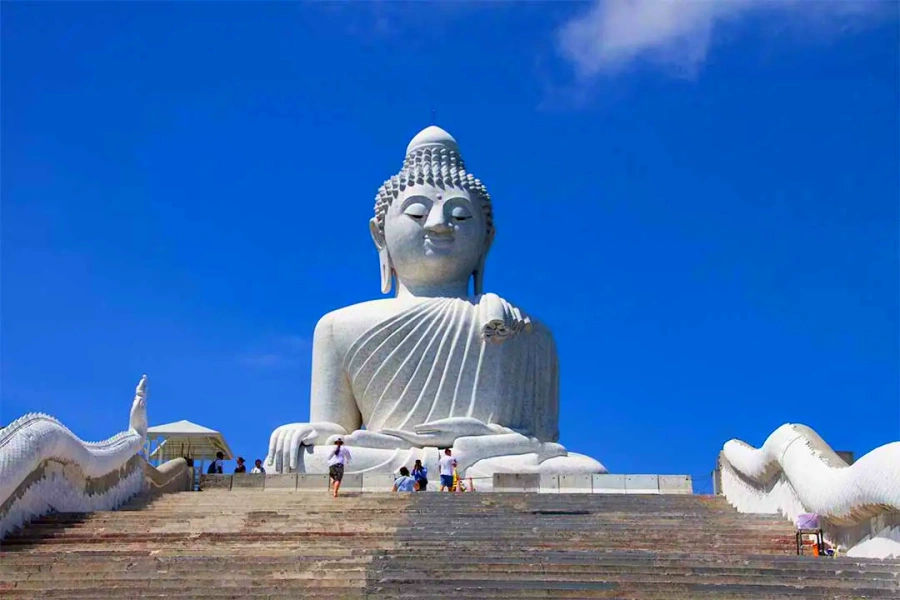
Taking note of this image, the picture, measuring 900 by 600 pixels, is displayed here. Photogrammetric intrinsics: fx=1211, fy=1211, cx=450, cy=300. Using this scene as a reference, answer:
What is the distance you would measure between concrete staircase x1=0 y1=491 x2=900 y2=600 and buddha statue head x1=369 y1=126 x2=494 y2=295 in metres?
7.70

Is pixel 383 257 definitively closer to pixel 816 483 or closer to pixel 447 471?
pixel 447 471

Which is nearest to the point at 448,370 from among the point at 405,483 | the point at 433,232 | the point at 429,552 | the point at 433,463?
the point at 433,463

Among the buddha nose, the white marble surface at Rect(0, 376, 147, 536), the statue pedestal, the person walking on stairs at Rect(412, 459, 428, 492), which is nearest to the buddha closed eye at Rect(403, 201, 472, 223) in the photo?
the buddha nose

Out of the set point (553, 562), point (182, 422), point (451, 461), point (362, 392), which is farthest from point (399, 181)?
point (553, 562)

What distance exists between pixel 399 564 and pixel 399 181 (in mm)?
11968

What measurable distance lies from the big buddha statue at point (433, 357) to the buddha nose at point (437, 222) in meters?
0.02

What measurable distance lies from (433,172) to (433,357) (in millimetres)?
3299

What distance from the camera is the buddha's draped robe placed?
18.9 metres

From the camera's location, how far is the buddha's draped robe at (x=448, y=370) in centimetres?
1894

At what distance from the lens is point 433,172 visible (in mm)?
20375

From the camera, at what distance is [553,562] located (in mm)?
9266

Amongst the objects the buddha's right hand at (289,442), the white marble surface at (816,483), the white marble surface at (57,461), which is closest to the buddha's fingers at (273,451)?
the buddha's right hand at (289,442)

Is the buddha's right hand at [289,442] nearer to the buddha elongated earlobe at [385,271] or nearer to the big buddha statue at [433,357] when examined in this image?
the big buddha statue at [433,357]

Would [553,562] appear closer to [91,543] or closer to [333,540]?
[333,540]
